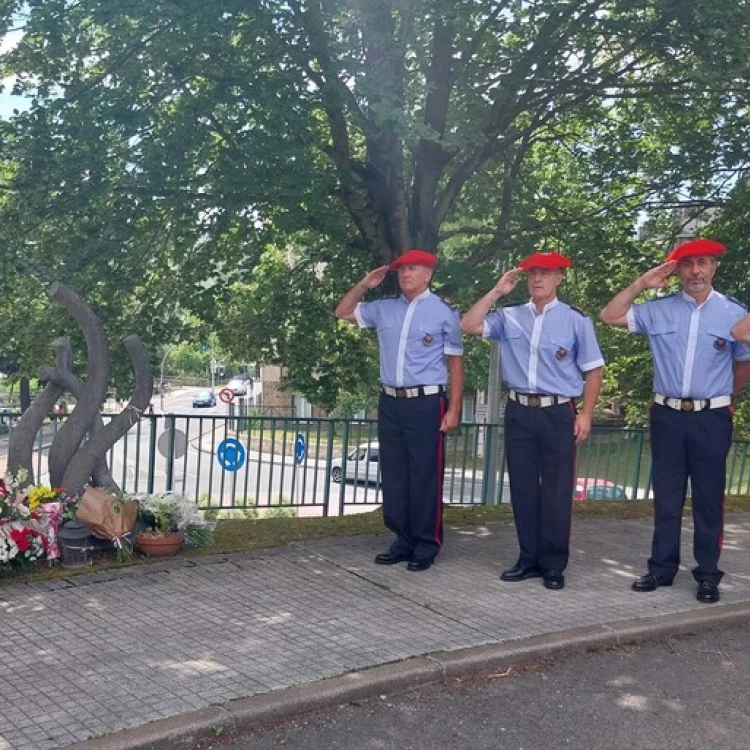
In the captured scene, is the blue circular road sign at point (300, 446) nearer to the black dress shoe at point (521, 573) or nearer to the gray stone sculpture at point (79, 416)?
the gray stone sculpture at point (79, 416)

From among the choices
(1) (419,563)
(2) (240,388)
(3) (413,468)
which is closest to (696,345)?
(3) (413,468)

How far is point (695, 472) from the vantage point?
18.7 ft

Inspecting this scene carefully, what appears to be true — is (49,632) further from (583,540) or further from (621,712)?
(583,540)

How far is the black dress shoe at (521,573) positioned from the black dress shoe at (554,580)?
19cm

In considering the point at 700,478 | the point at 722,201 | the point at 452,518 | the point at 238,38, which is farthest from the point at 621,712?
the point at 722,201

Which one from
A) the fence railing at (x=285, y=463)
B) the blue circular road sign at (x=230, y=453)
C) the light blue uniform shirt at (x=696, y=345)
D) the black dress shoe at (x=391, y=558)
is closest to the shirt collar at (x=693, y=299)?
the light blue uniform shirt at (x=696, y=345)

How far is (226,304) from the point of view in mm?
11859

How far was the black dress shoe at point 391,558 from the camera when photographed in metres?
6.21

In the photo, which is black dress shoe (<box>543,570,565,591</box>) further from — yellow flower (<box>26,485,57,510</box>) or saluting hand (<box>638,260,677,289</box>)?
yellow flower (<box>26,485,57,510</box>)

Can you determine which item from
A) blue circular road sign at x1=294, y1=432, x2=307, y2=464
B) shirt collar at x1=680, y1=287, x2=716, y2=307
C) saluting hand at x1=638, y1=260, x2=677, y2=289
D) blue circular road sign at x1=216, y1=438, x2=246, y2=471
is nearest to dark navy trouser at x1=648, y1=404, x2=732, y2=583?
shirt collar at x1=680, y1=287, x2=716, y2=307

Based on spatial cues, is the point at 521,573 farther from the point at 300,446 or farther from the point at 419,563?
the point at 300,446

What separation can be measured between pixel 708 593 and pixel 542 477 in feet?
3.97

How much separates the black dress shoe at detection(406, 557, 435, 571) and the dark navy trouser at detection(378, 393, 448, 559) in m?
0.03

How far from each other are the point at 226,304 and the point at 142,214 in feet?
9.70
